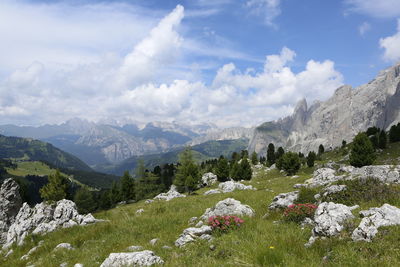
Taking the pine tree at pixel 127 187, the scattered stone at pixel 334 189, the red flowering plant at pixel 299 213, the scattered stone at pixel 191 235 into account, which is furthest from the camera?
the pine tree at pixel 127 187

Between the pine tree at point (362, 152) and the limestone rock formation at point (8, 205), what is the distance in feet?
194

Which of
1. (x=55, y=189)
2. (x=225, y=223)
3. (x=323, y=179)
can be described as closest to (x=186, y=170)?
(x=55, y=189)

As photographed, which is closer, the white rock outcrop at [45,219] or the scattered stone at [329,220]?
the scattered stone at [329,220]

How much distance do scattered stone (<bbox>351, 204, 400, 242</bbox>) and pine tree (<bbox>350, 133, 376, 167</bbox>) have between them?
49382 mm

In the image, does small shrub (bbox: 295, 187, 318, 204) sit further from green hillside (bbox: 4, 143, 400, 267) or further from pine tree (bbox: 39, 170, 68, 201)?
pine tree (bbox: 39, 170, 68, 201)

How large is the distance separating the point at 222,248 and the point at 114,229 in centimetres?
944

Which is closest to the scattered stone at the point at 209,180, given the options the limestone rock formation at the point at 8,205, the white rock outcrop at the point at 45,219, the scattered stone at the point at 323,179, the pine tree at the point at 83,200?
the pine tree at the point at 83,200

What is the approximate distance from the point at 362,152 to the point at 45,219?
56105 mm

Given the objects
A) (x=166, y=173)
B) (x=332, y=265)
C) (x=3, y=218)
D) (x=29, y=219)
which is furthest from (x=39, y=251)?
(x=166, y=173)

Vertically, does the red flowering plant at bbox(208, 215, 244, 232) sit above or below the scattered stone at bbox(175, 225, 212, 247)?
above

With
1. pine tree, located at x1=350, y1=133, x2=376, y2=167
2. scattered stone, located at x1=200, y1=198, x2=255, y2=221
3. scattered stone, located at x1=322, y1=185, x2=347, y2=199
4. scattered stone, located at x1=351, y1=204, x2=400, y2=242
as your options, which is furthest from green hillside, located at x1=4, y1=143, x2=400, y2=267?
pine tree, located at x1=350, y1=133, x2=376, y2=167

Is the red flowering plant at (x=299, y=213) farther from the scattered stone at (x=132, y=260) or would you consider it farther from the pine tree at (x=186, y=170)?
the pine tree at (x=186, y=170)

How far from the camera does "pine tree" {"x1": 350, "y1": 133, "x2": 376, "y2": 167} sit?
49.9 m

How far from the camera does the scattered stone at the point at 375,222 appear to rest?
7.33 meters
